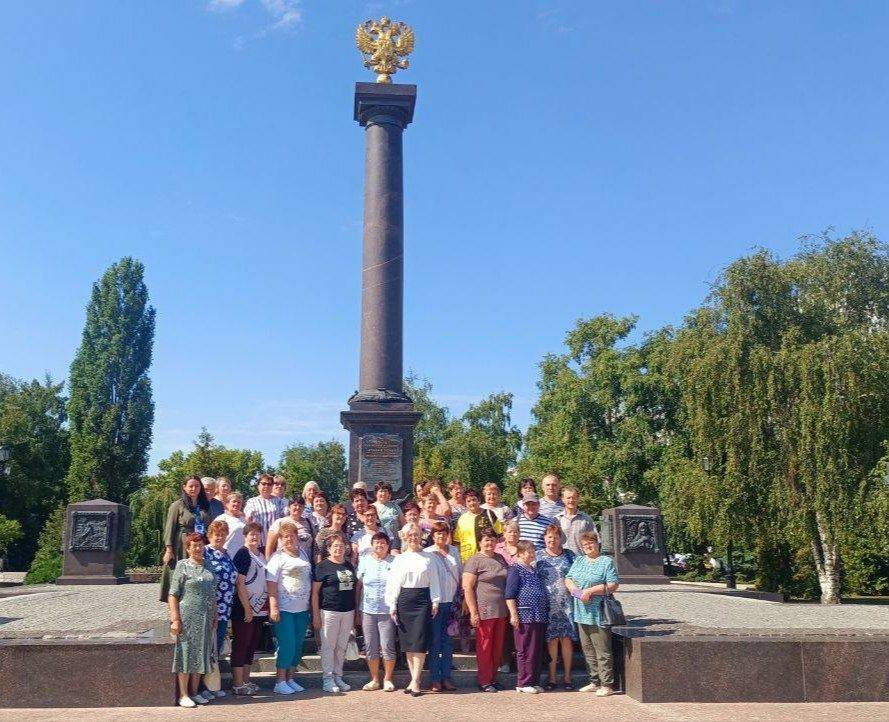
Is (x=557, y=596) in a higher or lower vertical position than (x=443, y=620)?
higher

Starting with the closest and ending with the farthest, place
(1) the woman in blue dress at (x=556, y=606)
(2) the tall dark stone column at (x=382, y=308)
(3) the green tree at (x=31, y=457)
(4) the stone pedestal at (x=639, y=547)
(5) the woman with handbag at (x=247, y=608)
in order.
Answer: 1. (5) the woman with handbag at (x=247, y=608)
2. (1) the woman in blue dress at (x=556, y=606)
3. (2) the tall dark stone column at (x=382, y=308)
4. (4) the stone pedestal at (x=639, y=547)
5. (3) the green tree at (x=31, y=457)

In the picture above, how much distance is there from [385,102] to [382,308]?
17.1 feet

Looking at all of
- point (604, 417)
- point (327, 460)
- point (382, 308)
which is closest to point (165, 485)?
point (604, 417)

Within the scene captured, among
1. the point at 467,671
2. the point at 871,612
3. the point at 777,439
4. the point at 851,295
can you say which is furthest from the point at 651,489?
the point at 467,671

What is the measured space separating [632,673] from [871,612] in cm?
578

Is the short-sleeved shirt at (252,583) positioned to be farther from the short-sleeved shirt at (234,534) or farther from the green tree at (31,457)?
the green tree at (31,457)

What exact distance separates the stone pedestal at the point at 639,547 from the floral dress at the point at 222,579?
11.6 meters

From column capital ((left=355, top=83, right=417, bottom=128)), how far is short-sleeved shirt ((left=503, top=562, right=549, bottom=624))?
1454 cm

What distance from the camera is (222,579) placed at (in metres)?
8.41

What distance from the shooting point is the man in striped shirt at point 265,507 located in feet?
35.1

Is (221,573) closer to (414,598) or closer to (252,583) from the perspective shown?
(252,583)

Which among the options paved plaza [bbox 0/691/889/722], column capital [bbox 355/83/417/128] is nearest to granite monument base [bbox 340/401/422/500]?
column capital [bbox 355/83/417/128]

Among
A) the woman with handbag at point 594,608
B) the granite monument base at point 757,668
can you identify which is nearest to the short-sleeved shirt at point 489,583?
the woman with handbag at point 594,608

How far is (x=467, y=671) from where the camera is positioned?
9602mm
